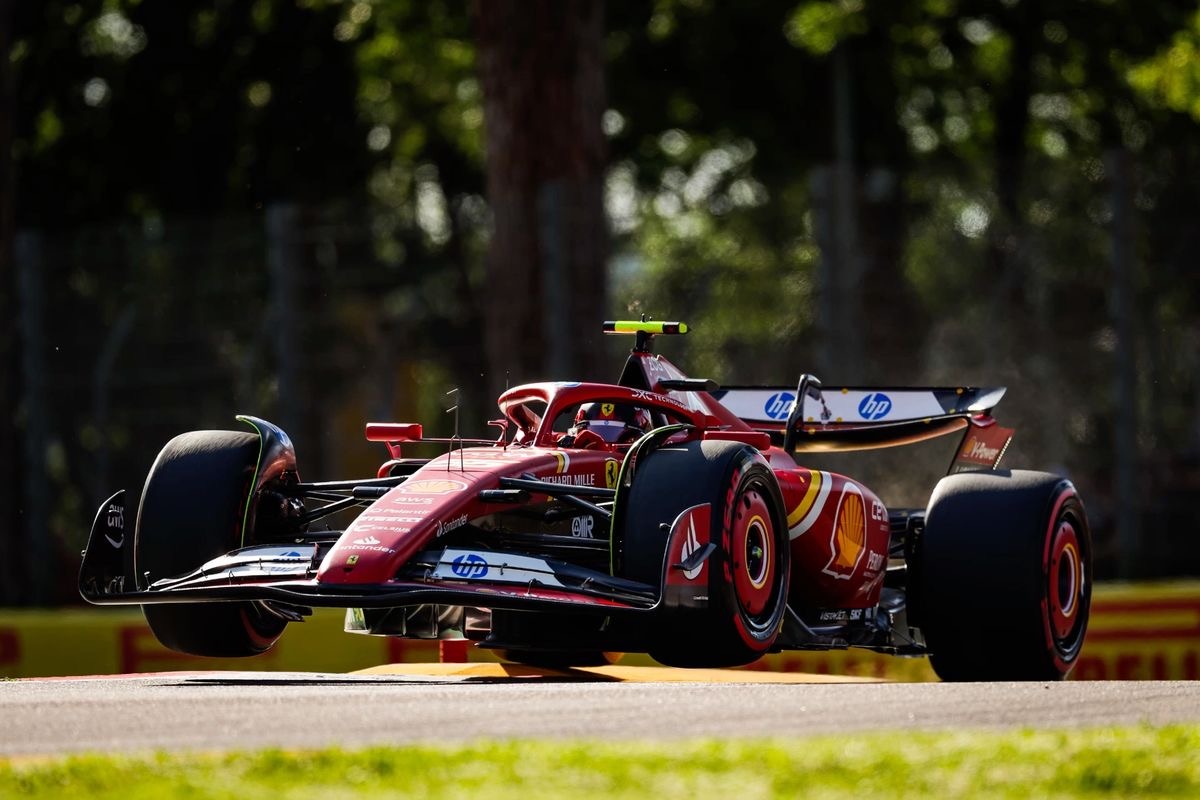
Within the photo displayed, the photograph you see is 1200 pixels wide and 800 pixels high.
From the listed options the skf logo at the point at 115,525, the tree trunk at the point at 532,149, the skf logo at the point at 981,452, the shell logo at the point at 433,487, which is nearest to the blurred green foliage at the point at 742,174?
the tree trunk at the point at 532,149

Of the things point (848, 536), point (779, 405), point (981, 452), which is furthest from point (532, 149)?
point (848, 536)

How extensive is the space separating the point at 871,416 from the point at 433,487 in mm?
2990

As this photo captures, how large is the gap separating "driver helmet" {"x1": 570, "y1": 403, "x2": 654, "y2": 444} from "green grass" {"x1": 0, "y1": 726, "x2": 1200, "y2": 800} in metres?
4.15

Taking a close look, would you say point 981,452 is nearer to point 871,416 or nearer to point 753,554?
point 871,416

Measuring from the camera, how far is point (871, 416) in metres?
11.2

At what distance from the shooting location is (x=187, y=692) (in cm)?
792

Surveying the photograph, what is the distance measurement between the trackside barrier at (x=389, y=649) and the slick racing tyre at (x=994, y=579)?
10.3 feet

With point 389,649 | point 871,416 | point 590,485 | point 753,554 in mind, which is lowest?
point 389,649

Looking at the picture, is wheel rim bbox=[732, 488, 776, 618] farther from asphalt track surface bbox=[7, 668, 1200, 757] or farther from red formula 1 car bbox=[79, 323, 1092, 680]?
asphalt track surface bbox=[7, 668, 1200, 757]

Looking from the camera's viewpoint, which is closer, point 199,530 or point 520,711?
point 520,711

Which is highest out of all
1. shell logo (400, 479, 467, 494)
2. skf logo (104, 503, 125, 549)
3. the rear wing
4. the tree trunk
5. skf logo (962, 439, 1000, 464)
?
the tree trunk

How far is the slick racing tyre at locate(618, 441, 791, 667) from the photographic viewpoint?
851 centimetres

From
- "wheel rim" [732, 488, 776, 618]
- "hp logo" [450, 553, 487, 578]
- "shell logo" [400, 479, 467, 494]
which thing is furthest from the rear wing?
"hp logo" [450, 553, 487, 578]

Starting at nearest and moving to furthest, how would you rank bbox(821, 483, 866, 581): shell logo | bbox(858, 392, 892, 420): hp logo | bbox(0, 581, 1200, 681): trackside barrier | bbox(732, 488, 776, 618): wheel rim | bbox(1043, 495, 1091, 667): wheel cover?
bbox(732, 488, 776, 618): wheel rim < bbox(1043, 495, 1091, 667): wheel cover < bbox(821, 483, 866, 581): shell logo < bbox(858, 392, 892, 420): hp logo < bbox(0, 581, 1200, 681): trackside barrier
